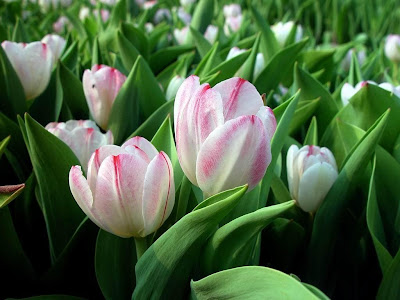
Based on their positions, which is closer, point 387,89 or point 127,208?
point 127,208

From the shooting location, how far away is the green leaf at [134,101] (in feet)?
3.20

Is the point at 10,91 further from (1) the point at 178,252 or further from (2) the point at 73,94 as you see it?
(1) the point at 178,252

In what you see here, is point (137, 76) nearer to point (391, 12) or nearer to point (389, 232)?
point (389, 232)

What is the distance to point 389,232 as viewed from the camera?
0.85 meters

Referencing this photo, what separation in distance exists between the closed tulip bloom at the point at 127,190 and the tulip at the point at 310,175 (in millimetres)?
265

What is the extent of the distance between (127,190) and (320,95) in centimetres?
62

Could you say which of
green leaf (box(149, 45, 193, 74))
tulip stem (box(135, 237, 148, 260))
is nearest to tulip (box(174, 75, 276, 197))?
tulip stem (box(135, 237, 148, 260))

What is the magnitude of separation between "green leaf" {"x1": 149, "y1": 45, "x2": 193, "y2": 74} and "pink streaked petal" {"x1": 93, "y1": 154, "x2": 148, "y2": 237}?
3.45 feet

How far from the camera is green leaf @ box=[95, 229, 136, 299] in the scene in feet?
2.26

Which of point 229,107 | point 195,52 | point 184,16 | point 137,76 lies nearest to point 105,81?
point 137,76

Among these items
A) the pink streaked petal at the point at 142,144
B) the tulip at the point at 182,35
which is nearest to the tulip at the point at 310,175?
the pink streaked petal at the point at 142,144

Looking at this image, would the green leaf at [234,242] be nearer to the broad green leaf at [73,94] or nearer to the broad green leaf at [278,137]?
the broad green leaf at [278,137]

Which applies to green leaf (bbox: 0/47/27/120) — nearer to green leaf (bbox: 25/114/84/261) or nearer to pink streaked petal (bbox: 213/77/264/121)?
green leaf (bbox: 25/114/84/261)

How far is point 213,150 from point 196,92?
0.06 meters
